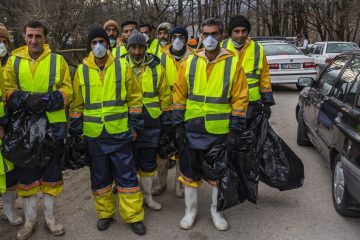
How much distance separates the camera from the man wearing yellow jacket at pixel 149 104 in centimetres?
409

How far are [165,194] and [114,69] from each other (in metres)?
1.80

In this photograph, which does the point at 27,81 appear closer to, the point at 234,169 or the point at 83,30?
the point at 234,169

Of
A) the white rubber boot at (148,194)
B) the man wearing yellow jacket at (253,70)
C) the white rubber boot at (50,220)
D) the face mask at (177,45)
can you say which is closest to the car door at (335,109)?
the man wearing yellow jacket at (253,70)

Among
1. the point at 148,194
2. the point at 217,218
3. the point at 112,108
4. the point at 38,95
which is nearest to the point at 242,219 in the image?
the point at 217,218

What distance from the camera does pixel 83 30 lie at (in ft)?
42.5

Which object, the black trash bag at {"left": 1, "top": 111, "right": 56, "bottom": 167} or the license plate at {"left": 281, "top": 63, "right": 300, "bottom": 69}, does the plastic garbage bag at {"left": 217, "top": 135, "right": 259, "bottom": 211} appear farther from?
the license plate at {"left": 281, "top": 63, "right": 300, "bottom": 69}

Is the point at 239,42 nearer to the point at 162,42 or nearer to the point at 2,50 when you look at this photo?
the point at 162,42

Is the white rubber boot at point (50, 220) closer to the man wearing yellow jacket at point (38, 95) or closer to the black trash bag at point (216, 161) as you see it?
the man wearing yellow jacket at point (38, 95)

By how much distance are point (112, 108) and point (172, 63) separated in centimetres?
125

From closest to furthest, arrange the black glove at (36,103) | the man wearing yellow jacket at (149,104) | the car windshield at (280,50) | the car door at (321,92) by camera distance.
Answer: the black glove at (36,103) → the man wearing yellow jacket at (149,104) → the car door at (321,92) → the car windshield at (280,50)

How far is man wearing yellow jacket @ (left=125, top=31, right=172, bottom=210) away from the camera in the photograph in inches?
161

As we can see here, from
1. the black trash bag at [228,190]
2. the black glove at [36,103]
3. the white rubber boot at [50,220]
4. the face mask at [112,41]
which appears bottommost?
the white rubber boot at [50,220]

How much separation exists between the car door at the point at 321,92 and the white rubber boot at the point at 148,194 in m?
2.24

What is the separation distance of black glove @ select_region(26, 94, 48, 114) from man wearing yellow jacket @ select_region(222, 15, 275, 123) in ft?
6.93
